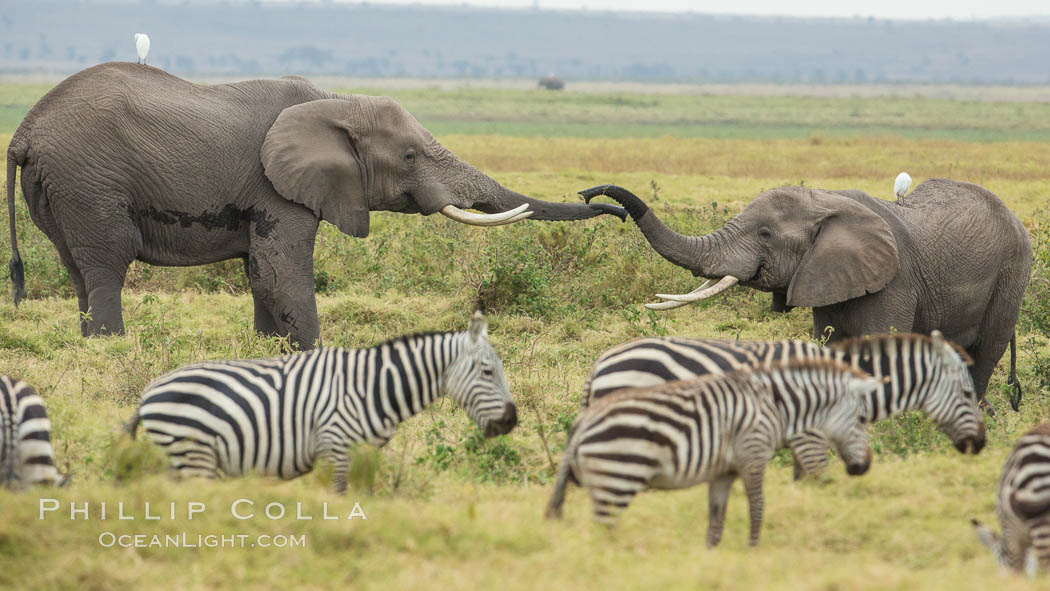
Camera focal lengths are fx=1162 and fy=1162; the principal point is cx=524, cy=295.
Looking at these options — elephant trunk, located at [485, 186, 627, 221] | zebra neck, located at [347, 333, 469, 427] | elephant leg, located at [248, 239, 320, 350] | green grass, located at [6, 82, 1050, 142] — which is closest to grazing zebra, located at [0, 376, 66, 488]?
zebra neck, located at [347, 333, 469, 427]

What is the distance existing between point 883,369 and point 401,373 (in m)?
2.63

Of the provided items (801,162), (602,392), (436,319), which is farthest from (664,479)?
(801,162)

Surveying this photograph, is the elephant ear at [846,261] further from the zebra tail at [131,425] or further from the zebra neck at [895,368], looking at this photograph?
the zebra tail at [131,425]

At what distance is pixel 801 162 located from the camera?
85.2ft

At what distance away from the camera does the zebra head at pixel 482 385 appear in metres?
6.15

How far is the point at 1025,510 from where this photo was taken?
5168mm

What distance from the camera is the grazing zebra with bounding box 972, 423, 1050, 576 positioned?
5109 millimetres

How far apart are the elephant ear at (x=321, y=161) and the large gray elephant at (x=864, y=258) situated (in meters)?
1.96

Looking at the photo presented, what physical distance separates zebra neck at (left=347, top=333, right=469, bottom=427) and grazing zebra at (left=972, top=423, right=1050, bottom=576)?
2761 millimetres

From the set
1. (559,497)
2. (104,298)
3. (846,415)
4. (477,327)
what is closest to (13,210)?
(104,298)

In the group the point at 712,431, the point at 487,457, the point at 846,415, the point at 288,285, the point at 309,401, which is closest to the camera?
the point at 712,431

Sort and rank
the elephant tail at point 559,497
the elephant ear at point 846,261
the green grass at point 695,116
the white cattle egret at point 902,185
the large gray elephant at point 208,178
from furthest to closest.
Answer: the green grass at point 695,116, the white cattle egret at point 902,185, the large gray elephant at point 208,178, the elephant ear at point 846,261, the elephant tail at point 559,497

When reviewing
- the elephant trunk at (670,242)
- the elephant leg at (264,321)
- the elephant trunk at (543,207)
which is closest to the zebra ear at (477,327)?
the elephant trunk at (670,242)

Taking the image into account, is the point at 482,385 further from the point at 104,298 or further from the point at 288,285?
the point at 104,298
